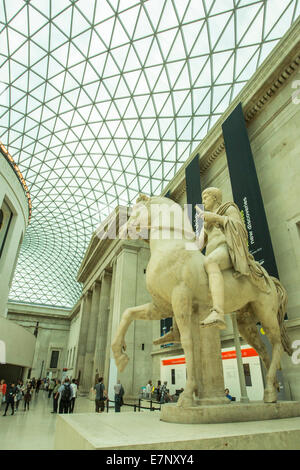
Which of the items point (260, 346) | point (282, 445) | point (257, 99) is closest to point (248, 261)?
point (260, 346)

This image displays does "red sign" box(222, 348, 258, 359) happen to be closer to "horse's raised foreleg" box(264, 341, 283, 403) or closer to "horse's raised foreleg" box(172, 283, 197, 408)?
"horse's raised foreleg" box(264, 341, 283, 403)

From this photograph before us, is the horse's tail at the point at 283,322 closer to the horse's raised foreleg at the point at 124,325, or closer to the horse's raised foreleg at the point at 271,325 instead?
the horse's raised foreleg at the point at 271,325

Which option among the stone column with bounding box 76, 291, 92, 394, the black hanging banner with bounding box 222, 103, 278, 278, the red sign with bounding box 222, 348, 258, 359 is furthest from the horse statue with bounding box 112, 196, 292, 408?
the stone column with bounding box 76, 291, 92, 394

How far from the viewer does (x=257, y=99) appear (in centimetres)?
1552

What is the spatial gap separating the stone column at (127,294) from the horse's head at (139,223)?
64.1ft

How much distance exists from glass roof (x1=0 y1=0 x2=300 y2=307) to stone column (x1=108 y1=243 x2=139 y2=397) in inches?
322

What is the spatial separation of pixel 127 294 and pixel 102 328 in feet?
23.8

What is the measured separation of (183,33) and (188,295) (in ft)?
75.2

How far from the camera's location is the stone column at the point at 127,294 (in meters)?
22.2

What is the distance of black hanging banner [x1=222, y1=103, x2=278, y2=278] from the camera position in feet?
42.0

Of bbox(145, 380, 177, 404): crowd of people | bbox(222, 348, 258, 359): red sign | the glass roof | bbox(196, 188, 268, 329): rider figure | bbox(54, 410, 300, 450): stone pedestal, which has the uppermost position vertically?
the glass roof

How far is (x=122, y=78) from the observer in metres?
24.7

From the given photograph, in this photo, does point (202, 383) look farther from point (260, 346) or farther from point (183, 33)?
point (183, 33)

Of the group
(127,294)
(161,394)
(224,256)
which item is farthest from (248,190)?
(127,294)
